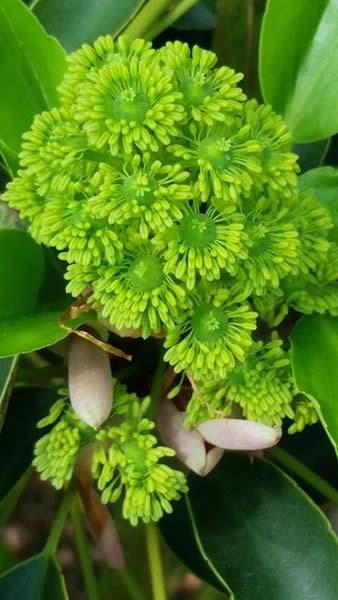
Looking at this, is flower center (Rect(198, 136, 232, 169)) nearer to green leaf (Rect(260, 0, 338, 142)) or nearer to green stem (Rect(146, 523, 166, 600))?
green leaf (Rect(260, 0, 338, 142))

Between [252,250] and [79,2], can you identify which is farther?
[79,2]

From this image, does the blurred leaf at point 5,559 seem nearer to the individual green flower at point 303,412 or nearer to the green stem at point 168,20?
the individual green flower at point 303,412

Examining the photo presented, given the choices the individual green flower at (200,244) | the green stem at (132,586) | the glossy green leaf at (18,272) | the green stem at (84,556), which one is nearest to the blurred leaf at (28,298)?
the glossy green leaf at (18,272)

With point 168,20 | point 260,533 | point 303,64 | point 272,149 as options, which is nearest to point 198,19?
point 168,20

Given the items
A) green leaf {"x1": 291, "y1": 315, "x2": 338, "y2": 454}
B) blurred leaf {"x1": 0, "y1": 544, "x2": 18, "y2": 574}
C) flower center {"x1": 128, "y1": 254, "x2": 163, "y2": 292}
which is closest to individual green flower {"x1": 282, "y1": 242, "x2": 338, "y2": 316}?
green leaf {"x1": 291, "y1": 315, "x2": 338, "y2": 454}

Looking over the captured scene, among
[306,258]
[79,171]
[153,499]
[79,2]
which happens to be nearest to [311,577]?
[153,499]

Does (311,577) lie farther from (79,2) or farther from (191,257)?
(79,2)
